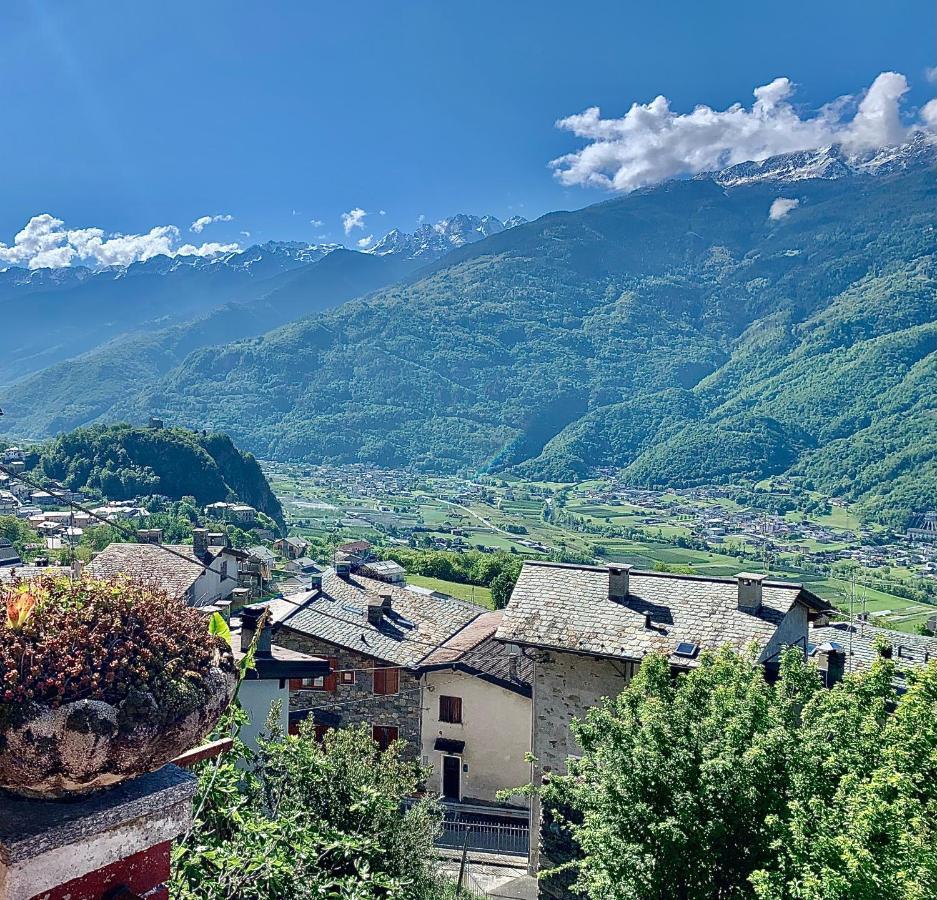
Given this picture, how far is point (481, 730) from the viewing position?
27.8 m

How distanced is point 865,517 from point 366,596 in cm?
18511

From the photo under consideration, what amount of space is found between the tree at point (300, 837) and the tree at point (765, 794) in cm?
265

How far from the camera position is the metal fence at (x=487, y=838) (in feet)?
72.9

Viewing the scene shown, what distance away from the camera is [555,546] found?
145 m

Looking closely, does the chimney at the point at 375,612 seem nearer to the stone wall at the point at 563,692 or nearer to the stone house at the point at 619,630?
the stone house at the point at 619,630

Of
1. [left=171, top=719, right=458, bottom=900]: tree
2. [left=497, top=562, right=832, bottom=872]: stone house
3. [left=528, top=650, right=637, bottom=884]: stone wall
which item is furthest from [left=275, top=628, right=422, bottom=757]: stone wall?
[left=171, top=719, right=458, bottom=900]: tree

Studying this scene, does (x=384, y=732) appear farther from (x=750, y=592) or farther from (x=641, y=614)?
(x=750, y=592)

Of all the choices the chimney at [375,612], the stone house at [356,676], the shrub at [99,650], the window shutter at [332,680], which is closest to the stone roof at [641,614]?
the stone house at [356,676]

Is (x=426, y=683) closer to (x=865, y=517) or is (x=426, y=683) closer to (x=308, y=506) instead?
(x=308, y=506)

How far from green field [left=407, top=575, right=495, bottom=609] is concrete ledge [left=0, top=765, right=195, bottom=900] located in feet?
→ 204

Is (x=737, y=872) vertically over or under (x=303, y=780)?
under

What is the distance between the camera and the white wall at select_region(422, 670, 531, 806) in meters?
27.5

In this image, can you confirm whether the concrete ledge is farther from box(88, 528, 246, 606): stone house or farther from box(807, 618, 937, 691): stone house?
box(88, 528, 246, 606): stone house

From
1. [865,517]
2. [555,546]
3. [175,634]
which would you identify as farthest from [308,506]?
[175,634]
